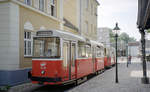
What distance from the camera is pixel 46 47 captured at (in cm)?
1018

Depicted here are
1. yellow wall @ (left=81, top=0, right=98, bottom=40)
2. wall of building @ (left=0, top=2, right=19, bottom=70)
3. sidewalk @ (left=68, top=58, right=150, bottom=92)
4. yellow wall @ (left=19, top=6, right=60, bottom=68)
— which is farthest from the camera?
yellow wall @ (left=81, top=0, right=98, bottom=40)

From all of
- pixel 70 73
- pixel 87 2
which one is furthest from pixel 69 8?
pixel 70 73

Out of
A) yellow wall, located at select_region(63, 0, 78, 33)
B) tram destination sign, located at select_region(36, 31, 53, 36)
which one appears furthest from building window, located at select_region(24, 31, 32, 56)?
yellow wall, located at select_region(63, 0, 78, 33)

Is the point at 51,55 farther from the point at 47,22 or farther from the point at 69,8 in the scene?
the point at 69,8

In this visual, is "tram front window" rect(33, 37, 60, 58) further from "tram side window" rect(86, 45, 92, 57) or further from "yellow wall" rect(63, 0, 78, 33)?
"yellow wall" rect(63, 0, 78, 33)

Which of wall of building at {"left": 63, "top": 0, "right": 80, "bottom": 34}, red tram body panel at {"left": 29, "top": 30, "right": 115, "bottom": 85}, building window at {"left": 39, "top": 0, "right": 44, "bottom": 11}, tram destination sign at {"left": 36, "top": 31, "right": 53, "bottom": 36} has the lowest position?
red tram body panel at {"left": 29, "top": 30, "right": 115, "bottom": 85}

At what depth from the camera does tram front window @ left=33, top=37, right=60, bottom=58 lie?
1004cm

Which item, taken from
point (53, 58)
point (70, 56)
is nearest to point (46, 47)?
point (53, 58)

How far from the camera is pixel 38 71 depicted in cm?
1018

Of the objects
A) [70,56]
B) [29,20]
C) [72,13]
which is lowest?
[70,56]

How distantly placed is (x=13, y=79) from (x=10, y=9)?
4.07 meters

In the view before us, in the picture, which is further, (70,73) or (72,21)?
(72,21)

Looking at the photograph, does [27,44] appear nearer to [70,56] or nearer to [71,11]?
[70,56]

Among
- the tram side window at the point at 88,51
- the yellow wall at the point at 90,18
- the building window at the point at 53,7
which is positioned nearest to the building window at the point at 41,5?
the building window at the point at 53,7
